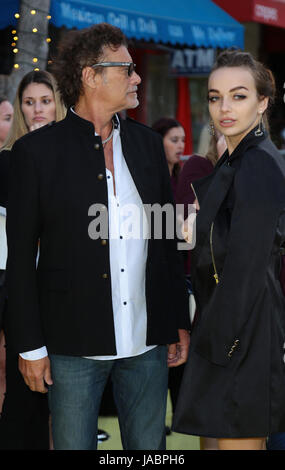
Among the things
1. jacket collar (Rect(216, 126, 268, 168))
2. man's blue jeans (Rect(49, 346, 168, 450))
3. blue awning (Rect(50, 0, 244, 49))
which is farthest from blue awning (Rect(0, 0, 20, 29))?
man's blue jeans (Rect(49, 346, 168, 450))

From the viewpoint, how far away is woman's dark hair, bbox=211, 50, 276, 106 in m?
2.86

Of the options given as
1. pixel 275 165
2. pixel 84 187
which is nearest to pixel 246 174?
pixel 275 165

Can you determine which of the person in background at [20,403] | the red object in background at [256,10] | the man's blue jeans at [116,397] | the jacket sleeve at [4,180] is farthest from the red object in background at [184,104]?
the man's blue jeans at [116,397]

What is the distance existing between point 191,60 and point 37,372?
8507 millimetres

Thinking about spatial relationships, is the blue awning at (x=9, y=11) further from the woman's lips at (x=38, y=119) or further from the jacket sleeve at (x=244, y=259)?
the jacket sleeve at (x=244, y=259)

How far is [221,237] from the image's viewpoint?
262cm

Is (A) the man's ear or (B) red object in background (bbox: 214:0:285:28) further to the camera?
(B) red object in background (bbox: 214:0:285:28)

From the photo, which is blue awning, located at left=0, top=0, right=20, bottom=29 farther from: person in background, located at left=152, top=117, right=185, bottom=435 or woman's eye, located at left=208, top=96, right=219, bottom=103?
woman's eye, located at left=208, top=96, right=219, bottom=103

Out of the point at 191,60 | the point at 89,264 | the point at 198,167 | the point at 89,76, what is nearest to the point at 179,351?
the point at 89,264

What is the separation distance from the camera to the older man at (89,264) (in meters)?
2.71

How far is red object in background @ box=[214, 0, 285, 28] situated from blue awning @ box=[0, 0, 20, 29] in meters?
4.90

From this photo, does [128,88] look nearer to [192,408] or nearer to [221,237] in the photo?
[221,237]

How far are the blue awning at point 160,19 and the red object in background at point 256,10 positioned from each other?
2.49ft

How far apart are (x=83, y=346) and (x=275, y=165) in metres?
0.98
